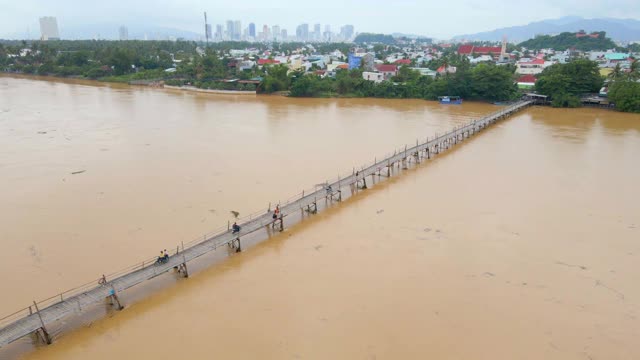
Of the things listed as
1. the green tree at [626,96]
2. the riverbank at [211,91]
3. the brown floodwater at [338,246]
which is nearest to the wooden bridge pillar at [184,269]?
the brown floodwater at [338,246]

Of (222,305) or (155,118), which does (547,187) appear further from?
(155,118)

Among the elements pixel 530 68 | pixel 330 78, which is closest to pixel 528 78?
pixel 530 68

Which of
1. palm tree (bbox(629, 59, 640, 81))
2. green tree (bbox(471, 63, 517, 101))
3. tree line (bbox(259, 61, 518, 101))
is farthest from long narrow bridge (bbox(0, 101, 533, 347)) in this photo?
palm tree (bbox(629, 59, 640, 81))

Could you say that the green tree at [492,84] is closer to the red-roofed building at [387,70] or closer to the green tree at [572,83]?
the green tree at [572,83]

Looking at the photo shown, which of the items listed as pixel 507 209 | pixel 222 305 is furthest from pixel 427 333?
pixel 507 209

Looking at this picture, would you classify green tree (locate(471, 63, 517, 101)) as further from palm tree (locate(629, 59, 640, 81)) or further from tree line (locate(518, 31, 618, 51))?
tree line (locate(518, 31, 618, 51))
